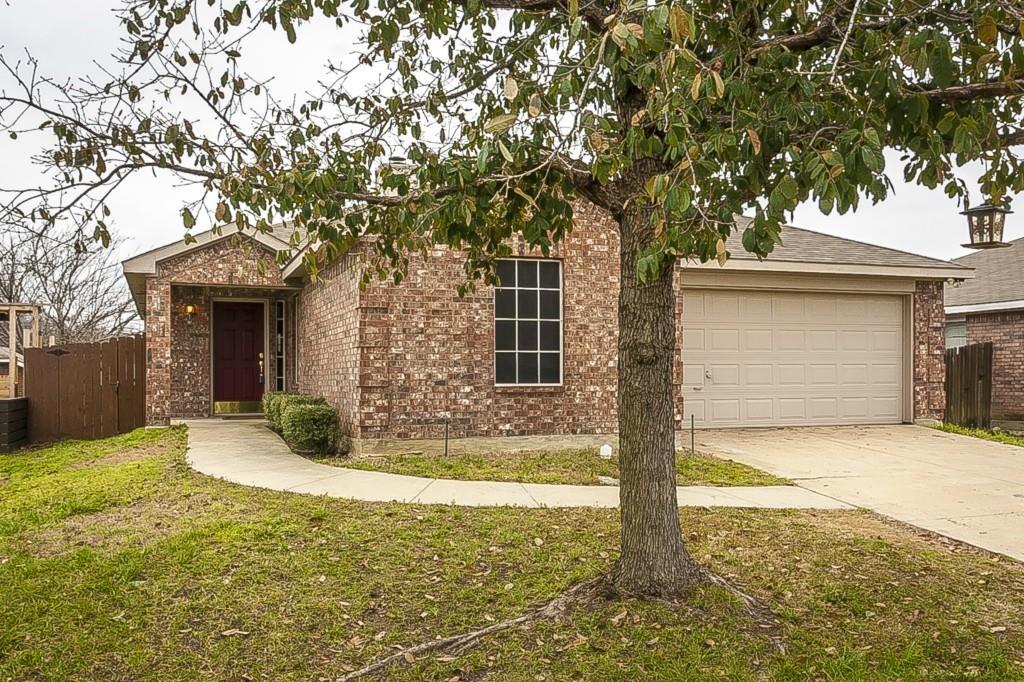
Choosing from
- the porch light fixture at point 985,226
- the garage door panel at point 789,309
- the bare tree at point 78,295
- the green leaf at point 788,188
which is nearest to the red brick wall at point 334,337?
the green leaf at point 788,188

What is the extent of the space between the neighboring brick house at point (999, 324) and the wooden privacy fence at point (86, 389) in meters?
16.6

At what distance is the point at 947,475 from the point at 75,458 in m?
10.8

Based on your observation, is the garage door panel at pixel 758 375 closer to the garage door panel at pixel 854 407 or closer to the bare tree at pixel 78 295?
the garage door panel at pixel 854 407

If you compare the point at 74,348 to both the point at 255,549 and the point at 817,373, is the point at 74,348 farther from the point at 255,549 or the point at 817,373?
the point at 817,373

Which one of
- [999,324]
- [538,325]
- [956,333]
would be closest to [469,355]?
[538,325]

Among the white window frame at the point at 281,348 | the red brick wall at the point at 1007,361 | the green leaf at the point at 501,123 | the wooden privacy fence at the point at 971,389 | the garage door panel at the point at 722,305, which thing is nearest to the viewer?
the green leaf at the point at 501,123

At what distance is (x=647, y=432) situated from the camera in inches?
166

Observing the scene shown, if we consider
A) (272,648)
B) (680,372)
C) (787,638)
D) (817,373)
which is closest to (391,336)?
(680,372)

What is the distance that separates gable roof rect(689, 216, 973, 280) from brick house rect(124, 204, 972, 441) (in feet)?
0.12

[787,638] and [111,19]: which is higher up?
[111,19]

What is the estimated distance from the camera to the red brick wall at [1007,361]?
15.0 metres

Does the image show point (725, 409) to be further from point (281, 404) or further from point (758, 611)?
point (758, 611)

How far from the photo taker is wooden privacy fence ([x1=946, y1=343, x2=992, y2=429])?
13234 mm

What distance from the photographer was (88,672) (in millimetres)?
3605
